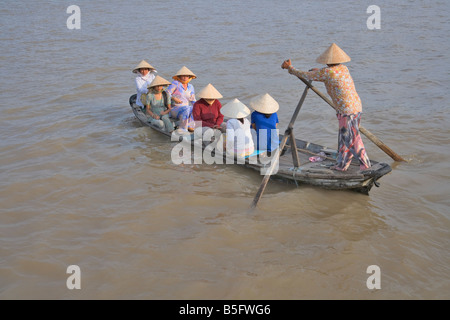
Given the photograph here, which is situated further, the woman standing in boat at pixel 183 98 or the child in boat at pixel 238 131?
the woman standing in boat at pixel 183 98

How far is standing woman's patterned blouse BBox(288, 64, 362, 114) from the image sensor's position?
4.87m

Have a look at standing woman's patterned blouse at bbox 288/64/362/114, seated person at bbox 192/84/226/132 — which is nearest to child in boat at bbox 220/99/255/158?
seated person at bbox 192/84/226/132

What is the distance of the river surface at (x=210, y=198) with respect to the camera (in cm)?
396

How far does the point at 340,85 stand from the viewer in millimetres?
4879

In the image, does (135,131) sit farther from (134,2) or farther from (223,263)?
(134,2)

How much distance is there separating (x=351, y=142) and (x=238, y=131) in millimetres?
1379

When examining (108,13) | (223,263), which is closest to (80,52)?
(108,13)

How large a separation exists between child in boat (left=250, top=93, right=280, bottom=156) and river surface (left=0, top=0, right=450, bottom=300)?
1.47ft

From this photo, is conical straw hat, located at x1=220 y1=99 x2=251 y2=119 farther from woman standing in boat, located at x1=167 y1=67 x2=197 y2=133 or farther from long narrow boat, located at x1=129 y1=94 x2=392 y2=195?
woman standing in boat, located at x1=167 y1=67 x2=197 y2=133

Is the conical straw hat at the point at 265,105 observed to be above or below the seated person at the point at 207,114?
above

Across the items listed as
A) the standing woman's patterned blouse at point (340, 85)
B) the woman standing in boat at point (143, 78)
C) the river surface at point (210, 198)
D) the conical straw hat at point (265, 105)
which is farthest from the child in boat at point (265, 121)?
the woman standing in boat at point (143, 78)

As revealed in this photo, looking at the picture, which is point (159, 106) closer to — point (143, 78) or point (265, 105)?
point (143, 78)

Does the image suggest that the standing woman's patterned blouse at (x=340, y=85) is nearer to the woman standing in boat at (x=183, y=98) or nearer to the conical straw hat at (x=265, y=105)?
the conical straw hat at (x=265, y=105)

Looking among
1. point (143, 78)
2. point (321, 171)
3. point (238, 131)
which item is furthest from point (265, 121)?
point (143, 78)
